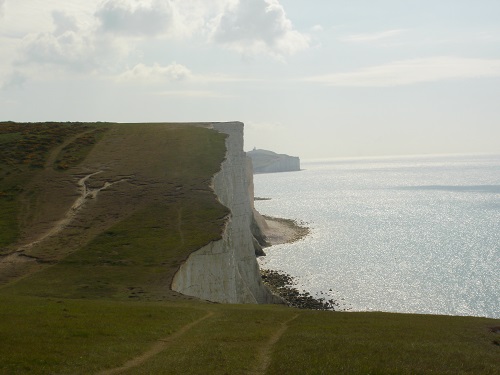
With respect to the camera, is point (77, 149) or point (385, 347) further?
point (77, 149)

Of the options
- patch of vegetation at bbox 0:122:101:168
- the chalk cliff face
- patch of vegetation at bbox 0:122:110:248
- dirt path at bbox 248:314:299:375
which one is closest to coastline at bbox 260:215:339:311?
the chalk cliff face

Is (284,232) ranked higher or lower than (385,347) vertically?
lower

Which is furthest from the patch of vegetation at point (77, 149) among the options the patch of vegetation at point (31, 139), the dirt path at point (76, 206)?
the dirt path at point (76, 206)

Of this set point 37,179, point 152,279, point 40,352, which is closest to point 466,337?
point 40,352

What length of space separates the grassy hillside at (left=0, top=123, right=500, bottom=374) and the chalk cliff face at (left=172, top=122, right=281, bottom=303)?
115 cm

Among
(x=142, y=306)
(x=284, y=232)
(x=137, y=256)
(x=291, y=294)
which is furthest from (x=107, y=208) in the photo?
(x=284, y=232)

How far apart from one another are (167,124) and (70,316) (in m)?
76.4

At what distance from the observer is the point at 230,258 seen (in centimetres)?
4694

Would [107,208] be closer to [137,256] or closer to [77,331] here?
[137,256]

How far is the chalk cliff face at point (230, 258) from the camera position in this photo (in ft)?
139

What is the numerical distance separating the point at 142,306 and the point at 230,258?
18512 mm

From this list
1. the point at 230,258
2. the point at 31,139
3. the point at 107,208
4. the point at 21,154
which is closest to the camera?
the point at 230,258

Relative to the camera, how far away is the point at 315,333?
23.2 metres

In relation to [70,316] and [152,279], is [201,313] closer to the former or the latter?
[70,316]
